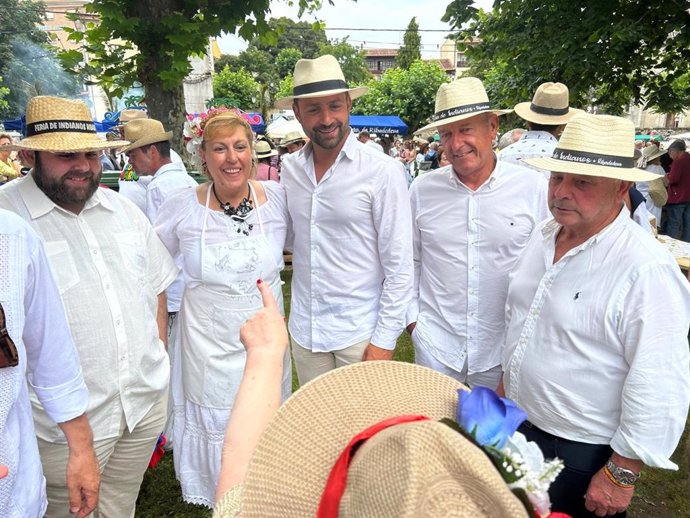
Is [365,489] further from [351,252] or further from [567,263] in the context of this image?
[351,252]

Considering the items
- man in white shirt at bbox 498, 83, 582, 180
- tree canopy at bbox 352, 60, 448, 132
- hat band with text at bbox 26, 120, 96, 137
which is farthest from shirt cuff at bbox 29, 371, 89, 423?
tree canopy at bbox 352, 60, 448, 132

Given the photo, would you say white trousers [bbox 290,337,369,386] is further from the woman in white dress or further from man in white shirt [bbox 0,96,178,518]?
man in white shirt [bbox 0,96,178,518]

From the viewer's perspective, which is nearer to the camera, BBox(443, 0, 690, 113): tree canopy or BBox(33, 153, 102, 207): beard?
BBox(33, 153, 102, 207): beard

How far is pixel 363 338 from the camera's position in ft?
9.30

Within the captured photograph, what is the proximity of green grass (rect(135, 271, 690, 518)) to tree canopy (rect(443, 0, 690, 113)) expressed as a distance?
466cm

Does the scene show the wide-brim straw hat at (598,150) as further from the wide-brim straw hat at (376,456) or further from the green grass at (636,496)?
the green grass at (636,496)

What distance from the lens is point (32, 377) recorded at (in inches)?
70.2

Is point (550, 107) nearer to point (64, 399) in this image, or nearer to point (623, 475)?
point (623, 475)

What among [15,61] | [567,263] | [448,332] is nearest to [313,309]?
[448,332]

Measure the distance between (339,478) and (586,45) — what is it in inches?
274

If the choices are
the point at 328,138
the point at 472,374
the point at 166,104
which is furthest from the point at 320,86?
the point at 166,104

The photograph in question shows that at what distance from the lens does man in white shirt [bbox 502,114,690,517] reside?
173cm

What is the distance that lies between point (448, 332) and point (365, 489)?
2000mm

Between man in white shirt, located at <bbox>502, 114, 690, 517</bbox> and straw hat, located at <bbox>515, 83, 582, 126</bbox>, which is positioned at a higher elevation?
straw hat, located at <bbox>515, 83, 582, 126</bbox>
